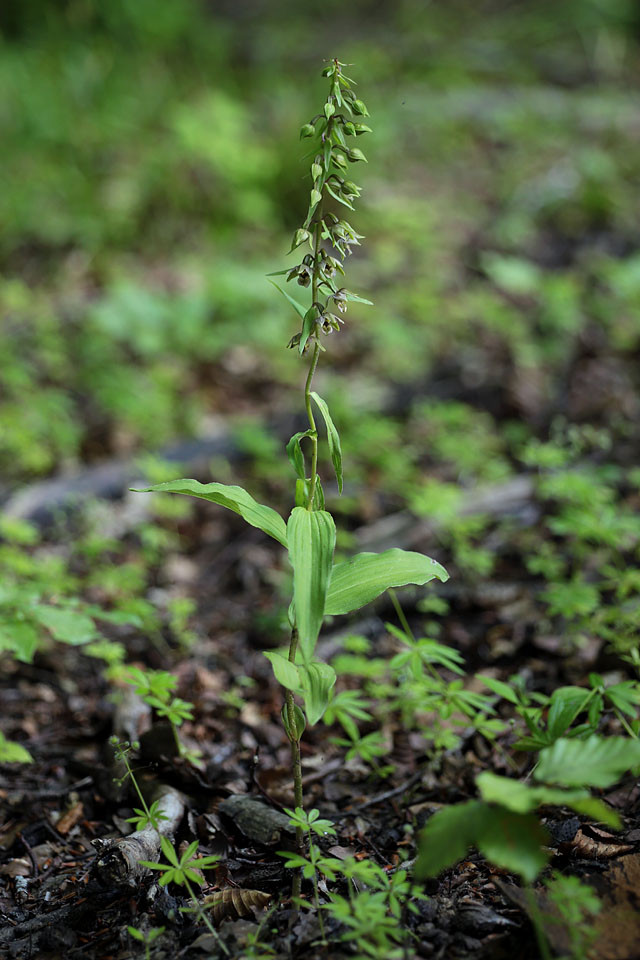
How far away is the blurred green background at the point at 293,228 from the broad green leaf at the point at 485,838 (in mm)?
1860

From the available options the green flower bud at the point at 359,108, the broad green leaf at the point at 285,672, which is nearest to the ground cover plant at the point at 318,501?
the broad green leaf at the point at 285,672

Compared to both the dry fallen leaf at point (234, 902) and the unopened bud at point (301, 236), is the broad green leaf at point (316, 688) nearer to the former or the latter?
the dry fallen leaf at point (234, 902)

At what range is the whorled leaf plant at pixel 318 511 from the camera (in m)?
1.65

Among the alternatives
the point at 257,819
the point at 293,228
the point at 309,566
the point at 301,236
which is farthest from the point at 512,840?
the point at 293,228

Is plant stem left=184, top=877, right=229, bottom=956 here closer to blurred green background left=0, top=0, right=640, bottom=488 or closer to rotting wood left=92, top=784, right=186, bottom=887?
rotting wood left=92, top=784, right=186, bottom=887

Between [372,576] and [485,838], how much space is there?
68 cm

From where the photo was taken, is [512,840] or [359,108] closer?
[512,840]

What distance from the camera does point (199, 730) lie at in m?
2.66

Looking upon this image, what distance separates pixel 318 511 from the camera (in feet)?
5.87

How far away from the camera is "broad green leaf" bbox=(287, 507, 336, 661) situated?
1.59 metres

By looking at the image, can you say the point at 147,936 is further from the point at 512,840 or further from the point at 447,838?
the point at 512,840

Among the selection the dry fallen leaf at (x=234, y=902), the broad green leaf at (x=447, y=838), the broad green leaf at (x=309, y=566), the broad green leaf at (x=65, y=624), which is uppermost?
the broad green leaf at (x=309, y=566)

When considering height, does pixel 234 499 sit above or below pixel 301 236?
below

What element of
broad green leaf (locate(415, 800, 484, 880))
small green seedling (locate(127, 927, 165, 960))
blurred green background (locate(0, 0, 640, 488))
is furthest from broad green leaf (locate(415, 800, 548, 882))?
blurred green background (locate(0, 0, 640, 488))
